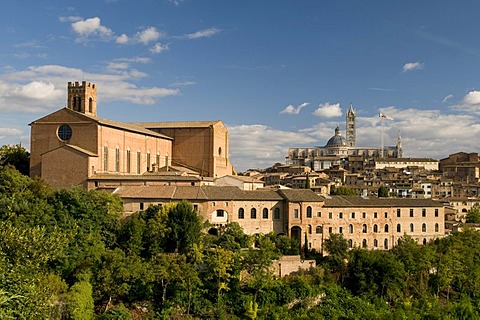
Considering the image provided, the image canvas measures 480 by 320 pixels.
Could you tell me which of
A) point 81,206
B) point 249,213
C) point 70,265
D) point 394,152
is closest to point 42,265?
point 70,265

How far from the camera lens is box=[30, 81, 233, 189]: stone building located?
38531mm

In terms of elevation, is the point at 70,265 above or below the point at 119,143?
below

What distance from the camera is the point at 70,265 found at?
95.9 feet

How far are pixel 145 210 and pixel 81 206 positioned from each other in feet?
14.5

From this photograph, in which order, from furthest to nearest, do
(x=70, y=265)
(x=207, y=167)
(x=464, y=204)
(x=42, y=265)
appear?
(x=464, y=204) → (x=207, y=167) → (x=70, y=265) → (x=42, y=265)

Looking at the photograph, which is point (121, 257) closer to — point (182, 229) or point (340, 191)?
point (182, 229)

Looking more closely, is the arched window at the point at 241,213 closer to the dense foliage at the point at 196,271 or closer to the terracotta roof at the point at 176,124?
the dense foliage at the point at 196,271

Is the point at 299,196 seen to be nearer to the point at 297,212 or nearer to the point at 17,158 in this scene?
the point at 297,212

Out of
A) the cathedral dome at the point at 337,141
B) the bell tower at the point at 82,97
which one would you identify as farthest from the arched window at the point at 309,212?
the cathedral dome at the point at 337,141

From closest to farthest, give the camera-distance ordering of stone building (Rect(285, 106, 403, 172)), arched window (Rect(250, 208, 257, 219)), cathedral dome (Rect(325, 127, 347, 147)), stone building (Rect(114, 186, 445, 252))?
stone building (Rect(114, 186, 445, 252)) < arched window (Rect(250, 208, 257, 219)) < stone building (Rect(285, 106, 403, 172)) < cathedral dome (Rect(325, 127, 347, 147))

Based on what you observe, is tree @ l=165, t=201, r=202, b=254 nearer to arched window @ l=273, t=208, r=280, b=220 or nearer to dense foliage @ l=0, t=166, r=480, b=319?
dense foliage @ l=0, t=166, r=480, b=319

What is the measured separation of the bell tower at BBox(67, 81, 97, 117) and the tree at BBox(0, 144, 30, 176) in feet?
19.8

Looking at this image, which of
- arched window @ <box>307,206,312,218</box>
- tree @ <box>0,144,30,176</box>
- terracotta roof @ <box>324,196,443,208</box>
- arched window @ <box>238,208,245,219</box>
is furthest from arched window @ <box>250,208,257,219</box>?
tree @ <box>0,144,30,176</box>

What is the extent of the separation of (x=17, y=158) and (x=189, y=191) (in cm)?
1539
